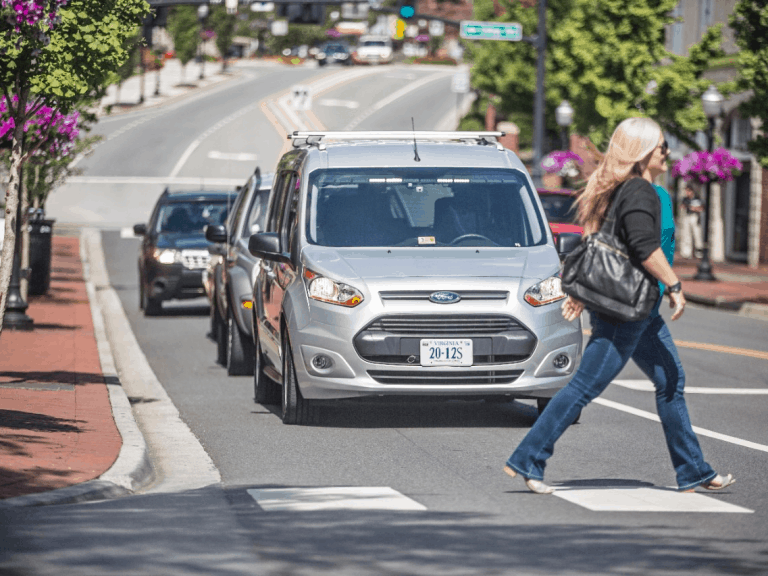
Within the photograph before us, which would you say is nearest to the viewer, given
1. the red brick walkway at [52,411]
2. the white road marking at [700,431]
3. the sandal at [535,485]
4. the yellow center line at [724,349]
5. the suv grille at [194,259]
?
the sandal at [535,485]

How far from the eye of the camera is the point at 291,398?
1041cm

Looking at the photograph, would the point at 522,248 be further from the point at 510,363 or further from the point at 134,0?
the point at 134,0

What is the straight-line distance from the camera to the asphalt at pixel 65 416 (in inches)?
305

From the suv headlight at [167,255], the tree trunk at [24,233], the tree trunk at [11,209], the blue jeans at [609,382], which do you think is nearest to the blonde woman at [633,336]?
the blue jeans at [609,382]

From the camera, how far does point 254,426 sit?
1055cm

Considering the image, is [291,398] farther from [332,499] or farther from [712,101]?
[712,101]

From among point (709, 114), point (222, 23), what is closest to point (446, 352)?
point (709, 114)

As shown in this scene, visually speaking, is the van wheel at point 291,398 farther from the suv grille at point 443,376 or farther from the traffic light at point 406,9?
the traffic light at point 406,9

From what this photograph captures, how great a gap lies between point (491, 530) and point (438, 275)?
355cm

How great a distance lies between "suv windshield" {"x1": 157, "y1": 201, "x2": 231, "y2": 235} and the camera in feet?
70.3

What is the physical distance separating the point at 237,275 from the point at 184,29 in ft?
230

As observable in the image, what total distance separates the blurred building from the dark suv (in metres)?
17.6

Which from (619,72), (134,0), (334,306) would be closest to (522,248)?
(334,306)

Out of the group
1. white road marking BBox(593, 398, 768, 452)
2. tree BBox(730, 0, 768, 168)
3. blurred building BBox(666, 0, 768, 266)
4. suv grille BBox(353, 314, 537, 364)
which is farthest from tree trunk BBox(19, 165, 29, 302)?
blurred building BBox(666, 0, 768, 266)
